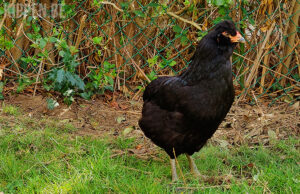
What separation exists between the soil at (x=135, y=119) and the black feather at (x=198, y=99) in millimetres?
615

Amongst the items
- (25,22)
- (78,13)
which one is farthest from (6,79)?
(78,13)

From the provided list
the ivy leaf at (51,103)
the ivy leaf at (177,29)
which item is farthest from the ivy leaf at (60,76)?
the ivy leaf at (177,29)

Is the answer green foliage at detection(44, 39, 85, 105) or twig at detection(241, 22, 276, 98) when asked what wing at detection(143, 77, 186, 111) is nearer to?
green foliage at detection(44, 39, 85, 105)

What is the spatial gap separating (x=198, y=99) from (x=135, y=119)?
1626 mm

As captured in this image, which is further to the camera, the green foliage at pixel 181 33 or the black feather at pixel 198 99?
the green foliage at pixel 181 33

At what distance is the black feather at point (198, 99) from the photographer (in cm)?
293

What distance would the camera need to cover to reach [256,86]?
16.6 feet

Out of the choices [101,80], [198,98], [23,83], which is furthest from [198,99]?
[23,83]

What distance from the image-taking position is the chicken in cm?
293

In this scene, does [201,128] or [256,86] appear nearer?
[201,128]

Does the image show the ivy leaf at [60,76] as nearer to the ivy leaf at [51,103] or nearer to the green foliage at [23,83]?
the ivy leaf at [51,103]

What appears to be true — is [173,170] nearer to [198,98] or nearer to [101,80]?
[198,98]

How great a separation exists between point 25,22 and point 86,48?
890mm

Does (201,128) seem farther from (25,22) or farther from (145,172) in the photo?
(25,22)
